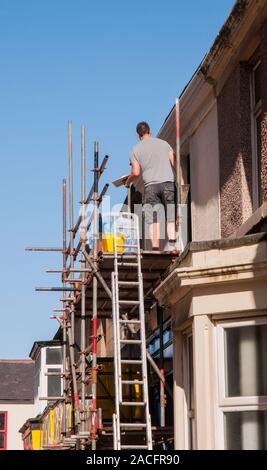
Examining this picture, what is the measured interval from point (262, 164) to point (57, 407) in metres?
18.0

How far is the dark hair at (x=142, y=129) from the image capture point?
14984mm

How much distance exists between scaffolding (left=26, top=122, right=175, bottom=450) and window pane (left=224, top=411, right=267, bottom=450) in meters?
A: 2.59

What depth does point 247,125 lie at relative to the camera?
41.9 feet

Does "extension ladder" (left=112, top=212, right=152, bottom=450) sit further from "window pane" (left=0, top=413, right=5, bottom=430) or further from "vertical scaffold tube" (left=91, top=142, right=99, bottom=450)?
"window pane" (left=0, top=413, right=5, bottom=430)

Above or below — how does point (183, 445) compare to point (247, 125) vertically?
below

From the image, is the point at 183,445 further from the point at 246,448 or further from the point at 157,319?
the point at 157,319

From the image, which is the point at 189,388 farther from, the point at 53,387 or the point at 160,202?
the point at 53,387

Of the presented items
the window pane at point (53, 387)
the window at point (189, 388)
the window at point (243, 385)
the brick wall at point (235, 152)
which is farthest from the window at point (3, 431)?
the window at point (243, 385)

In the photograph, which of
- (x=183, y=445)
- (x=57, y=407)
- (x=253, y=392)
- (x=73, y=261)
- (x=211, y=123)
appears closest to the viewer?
(x=253, y=392)

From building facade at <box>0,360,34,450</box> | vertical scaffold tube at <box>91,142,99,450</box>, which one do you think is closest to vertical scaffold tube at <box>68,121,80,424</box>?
vertical scaffold tube at <box>91,142,99,450</box>

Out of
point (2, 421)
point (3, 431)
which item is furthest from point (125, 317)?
point (2, 421)

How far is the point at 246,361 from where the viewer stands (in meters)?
10.5

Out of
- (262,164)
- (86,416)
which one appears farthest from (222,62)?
(86,416)

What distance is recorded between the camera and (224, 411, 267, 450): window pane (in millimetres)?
10312
